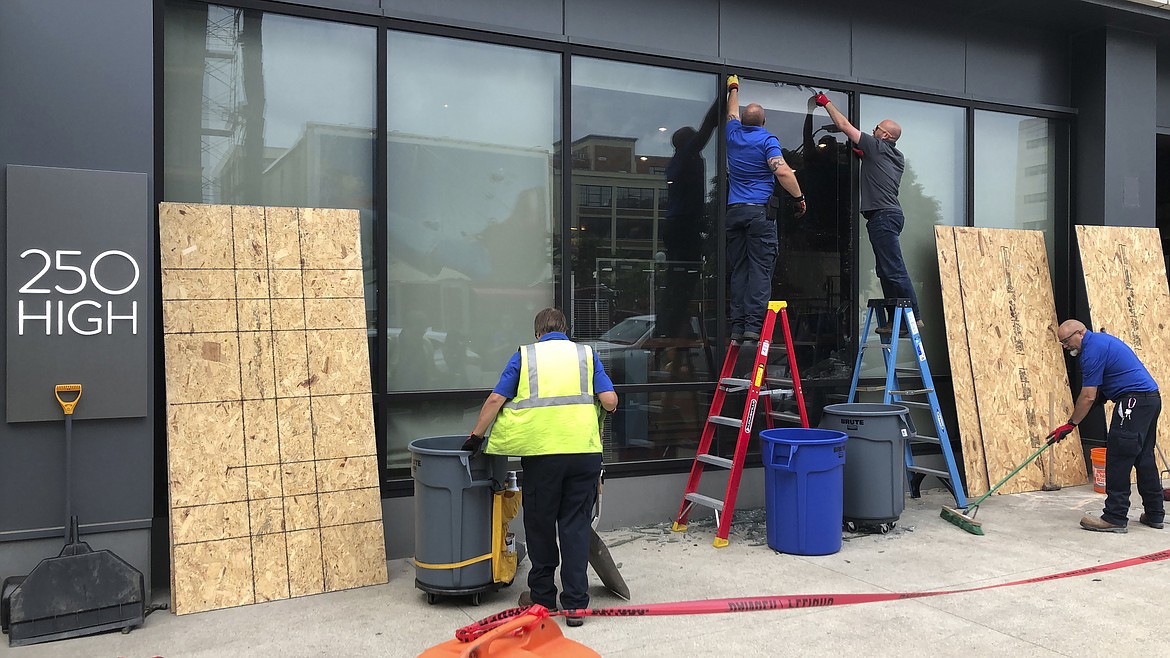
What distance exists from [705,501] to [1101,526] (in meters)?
3.24

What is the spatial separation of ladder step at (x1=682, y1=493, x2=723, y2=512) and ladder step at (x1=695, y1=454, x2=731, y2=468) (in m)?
0.27

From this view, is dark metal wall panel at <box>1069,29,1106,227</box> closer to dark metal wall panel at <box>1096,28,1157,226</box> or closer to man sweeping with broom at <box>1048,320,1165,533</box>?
dark metal wall panel at <box>1096,28,1157,226</box>

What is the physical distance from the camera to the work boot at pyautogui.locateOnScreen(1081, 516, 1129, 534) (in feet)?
22.4

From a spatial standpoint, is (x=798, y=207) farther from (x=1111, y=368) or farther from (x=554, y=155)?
(x=1111, y=368)

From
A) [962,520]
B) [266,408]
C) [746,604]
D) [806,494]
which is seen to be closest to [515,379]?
[266,408]

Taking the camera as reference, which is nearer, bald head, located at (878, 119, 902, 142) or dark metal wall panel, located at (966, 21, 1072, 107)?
bald head, located at (878, 119, 902, 142)

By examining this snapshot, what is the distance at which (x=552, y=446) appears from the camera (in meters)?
4.76

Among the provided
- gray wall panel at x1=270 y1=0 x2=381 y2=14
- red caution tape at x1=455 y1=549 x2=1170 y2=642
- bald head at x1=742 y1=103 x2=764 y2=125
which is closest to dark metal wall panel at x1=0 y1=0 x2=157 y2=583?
gray wall panel at x1=270 y1=0 x2=381 y2=14

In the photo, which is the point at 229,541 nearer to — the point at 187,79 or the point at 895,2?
the point at 187,79

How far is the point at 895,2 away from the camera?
8.29 metres

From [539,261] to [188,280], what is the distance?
259 cm

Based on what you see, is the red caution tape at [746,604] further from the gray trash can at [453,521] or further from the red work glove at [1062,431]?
the red work glove at [1062,431]

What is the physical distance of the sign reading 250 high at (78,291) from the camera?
4.89 m

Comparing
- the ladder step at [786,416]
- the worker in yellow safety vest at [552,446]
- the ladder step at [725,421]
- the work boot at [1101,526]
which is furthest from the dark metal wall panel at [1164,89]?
the worker in yellow safety vest at [552,446]
